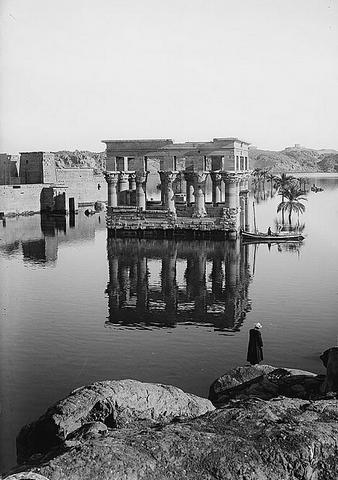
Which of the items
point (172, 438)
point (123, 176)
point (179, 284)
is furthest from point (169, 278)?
point (172, 438)

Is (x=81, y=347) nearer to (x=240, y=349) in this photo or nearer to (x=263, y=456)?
(x=240, y=349)

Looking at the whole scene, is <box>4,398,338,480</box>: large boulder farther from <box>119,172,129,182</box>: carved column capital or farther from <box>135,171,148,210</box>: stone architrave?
<box>119,172,129,182</box>: carved column capital

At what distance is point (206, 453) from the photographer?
899cm

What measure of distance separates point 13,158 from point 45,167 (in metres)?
5.05

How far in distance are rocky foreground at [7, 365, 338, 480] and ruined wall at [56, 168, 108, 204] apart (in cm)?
6047

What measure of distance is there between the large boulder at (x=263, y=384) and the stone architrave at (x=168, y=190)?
3204cm

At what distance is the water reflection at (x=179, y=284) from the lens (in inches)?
938

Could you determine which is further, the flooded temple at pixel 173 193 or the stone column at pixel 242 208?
the stone column at pixel 242 208

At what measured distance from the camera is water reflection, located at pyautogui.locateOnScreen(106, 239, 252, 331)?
23.8 meters

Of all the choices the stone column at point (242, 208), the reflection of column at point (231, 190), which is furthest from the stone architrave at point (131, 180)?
the reflection of column at point (231, 190)

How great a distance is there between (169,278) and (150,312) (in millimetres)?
6430

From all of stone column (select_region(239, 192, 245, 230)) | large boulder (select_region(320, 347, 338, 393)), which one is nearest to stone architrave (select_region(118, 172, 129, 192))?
stone column (select_region(239, 192, 245, 230))

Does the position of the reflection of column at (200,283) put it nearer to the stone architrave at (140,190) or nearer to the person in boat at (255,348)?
the person in boat at (255,348)

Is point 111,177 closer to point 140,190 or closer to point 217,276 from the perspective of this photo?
point 140,190
